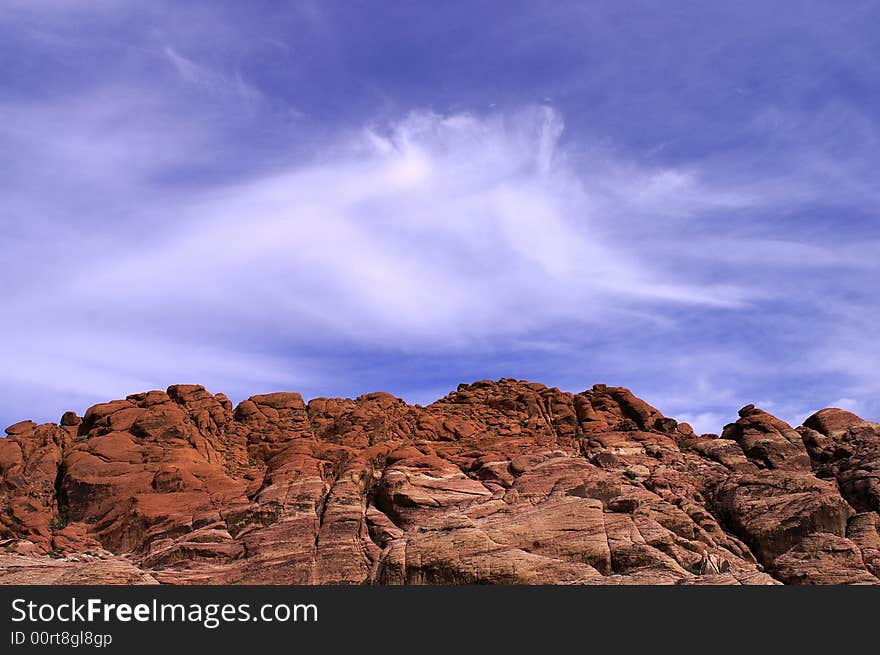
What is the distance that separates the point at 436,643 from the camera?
3753 centimetres

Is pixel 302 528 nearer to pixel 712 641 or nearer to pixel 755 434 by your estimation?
pixel 712 641

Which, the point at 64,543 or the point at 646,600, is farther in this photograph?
the point at 64,543

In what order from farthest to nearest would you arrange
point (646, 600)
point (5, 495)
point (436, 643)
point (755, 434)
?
point (755, 434) → point (5, 495) → point (646, 600) → point (436, 643)

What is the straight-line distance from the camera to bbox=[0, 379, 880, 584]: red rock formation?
51344 mm

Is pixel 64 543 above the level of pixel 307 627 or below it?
above

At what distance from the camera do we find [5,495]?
64750 mm

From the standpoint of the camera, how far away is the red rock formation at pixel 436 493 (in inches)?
2021

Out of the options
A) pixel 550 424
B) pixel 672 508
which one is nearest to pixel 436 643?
pixel 672 508

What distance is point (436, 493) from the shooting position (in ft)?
197

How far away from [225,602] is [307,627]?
394cm

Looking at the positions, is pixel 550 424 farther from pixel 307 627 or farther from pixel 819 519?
pixel 307 627

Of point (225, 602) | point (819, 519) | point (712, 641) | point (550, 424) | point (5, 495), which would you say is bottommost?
point (712, 641)

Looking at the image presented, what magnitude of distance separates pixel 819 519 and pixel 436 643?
30.6m

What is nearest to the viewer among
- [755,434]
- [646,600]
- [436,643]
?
[436,643]
